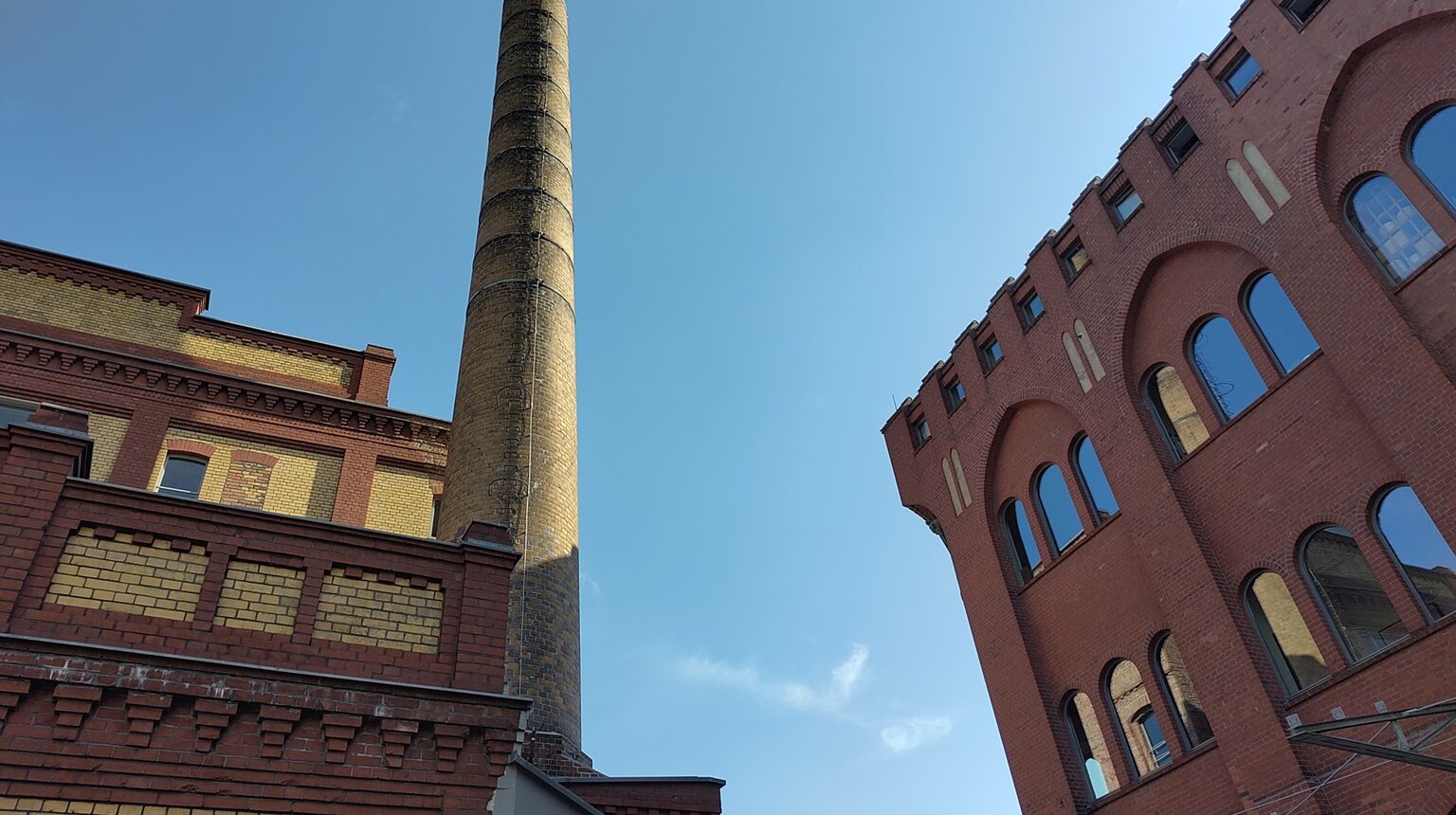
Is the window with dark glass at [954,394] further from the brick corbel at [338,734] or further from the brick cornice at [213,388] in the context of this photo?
the brick corbel at [338,734]

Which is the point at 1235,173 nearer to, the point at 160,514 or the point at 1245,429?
the point at 1245,429

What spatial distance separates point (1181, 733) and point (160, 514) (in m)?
12.5

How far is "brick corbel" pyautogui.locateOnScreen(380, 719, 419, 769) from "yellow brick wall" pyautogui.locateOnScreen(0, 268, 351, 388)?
1157 cm

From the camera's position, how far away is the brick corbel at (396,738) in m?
7.21

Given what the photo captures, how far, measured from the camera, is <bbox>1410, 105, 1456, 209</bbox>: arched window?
37.6ft

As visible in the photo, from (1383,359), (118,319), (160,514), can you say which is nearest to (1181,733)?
(1383,359)

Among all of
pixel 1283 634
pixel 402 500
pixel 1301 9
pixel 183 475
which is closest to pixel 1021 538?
pixel 1283 634

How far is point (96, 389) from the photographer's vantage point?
14.8 metres

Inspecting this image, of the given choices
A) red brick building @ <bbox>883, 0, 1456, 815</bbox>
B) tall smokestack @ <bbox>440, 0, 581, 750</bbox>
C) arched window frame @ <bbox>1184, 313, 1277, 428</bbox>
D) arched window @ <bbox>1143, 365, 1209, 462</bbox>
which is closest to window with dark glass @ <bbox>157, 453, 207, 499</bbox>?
tall smokestack @ <bbox>440, 0, 581, 750</bbox>

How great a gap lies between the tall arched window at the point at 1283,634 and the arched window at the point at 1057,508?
11.6ft

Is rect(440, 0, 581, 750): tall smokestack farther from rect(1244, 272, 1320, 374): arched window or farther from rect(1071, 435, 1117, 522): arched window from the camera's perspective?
rect(1244, 272, 1320, 374): arched window

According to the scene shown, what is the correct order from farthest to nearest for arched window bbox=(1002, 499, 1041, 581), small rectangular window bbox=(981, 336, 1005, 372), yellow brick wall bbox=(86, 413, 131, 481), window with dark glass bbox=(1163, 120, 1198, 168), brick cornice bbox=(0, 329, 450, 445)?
small rectangular window bbox=(981, 336, 1005, 372)
arched window bbox=(1002, 499, 1041, 581)
window with dark glass bbox=(1163, 120, 1198, 168)
brick cornice bbox=(0, 329, 450, 445)
yellow brick wall bbox=(86, 413, 131, 481)

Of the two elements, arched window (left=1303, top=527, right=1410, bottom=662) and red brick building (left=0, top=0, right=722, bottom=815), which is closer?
red brick building (left=0, top=0, right=722, bottom=815)

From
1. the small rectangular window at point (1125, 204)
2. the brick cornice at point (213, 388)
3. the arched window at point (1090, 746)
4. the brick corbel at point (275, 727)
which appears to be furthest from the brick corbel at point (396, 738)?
the small rectangular window at point (1125, 204)
